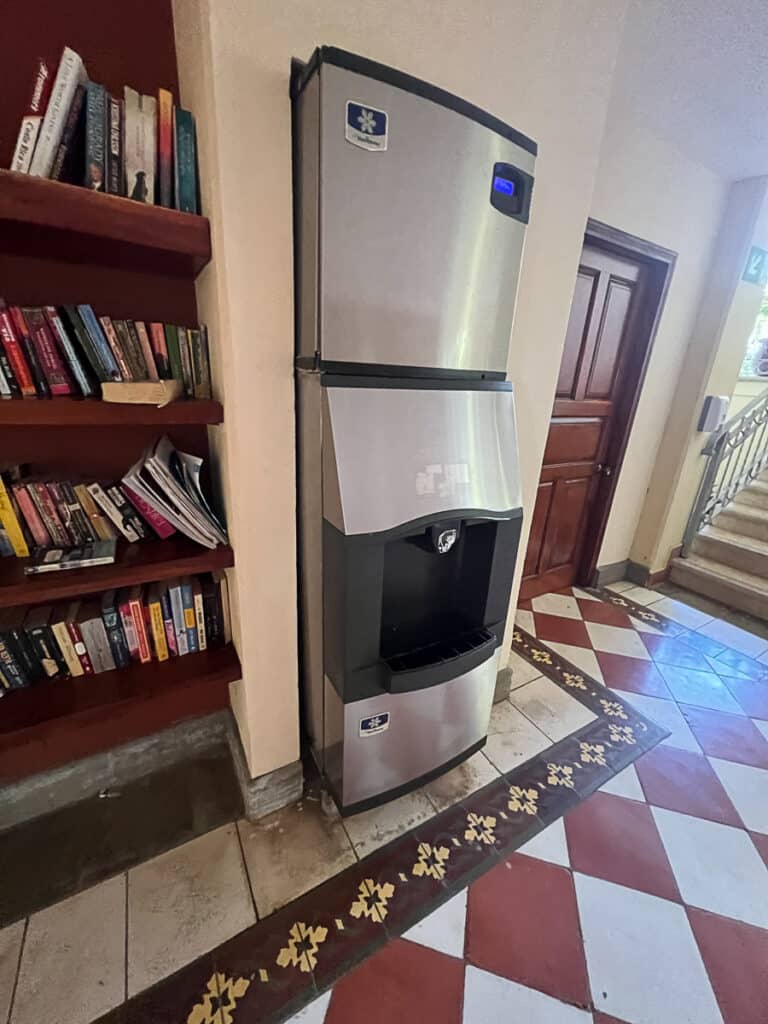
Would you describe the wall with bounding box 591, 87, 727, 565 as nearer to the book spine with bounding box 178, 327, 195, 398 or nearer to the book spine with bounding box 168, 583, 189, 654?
the book spine with bounding box 178, 327, 195, 398

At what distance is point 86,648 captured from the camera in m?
1.08

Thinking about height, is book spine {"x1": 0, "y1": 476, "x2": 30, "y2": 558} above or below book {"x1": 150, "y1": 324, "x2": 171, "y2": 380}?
below

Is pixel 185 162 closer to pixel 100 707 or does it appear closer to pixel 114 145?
pixel 114 145

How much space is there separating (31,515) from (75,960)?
1.01m

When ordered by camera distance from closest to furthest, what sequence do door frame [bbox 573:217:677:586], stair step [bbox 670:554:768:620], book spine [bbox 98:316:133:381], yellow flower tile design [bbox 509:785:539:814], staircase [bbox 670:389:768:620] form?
1. book spine [bbox 98:316:133:381]
2. yellow flower tile design [bbox 509:785:539:814]
3. door frame [bbox 573:217:677:586]
4. stair step [bbox 670:554:768:620]
5. staircase [bbox 670:389:768:620]

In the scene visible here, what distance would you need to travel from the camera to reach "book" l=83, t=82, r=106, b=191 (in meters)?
0.75

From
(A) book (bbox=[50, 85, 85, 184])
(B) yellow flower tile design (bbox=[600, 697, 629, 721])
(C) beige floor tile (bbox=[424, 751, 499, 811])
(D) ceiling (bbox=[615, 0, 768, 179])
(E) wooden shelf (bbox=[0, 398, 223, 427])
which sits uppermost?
(D) ceiling (bbox=[615, 0, 768, 179])

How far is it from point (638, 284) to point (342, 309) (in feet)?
7.03

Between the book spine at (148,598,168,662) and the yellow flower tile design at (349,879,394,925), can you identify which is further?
the book spine at (148,598,168,662)

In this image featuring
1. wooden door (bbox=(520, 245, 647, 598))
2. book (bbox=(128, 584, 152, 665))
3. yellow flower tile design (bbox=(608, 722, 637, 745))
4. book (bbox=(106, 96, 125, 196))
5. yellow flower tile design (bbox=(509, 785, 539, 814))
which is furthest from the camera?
wooden door (bbox=(520, 245, 647, 598))

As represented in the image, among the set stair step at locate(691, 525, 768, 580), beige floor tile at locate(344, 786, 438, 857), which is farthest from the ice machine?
stair step at locate(691, 525, 768, 580)

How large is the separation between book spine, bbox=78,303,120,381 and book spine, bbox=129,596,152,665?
59 cm

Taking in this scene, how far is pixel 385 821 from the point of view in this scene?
3.94 ft

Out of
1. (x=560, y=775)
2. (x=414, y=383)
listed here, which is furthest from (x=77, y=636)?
(x=560, y=775)
